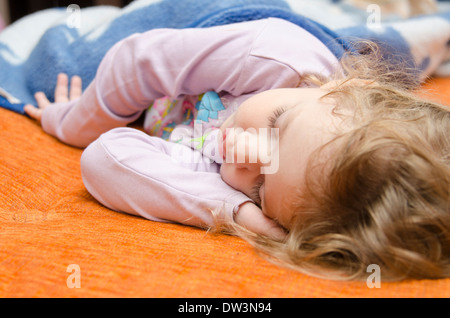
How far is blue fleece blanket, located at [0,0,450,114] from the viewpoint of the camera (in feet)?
4.27

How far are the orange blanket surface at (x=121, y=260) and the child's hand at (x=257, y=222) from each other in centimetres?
5

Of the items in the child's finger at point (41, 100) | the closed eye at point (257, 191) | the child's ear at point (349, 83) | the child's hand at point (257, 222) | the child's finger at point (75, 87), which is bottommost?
the child's finger at point (41, 100)

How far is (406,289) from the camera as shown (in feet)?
1.76

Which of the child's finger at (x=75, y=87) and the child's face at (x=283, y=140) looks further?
the child's finger at (x=75, y=87)

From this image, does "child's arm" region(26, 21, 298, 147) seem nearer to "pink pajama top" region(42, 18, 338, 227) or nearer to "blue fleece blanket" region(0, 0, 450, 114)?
"pink pajama top" region(42, 18, 338, 227)

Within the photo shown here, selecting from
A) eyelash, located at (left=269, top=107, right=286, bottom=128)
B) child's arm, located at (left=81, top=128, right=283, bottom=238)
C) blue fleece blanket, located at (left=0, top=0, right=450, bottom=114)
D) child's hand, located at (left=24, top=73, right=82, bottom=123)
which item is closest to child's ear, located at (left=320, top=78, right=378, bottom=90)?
eyelash, located at (left=269, top=107, right=286, bottom=128)

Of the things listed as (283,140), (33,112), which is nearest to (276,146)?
(283,140)

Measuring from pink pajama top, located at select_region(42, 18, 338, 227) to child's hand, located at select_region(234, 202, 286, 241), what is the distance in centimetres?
2

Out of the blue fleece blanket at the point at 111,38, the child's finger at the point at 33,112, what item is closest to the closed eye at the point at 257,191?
the blue fleece blanket at the point at 111,38

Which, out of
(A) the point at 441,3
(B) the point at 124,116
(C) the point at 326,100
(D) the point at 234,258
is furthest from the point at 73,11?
(A) the point at 441,3

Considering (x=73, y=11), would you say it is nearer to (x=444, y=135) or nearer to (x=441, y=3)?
(x=444, y=135)

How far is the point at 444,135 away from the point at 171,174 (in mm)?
451

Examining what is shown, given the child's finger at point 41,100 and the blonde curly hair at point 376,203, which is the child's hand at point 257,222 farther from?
the child's finger at point 41,100

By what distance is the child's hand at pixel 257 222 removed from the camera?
767mm
